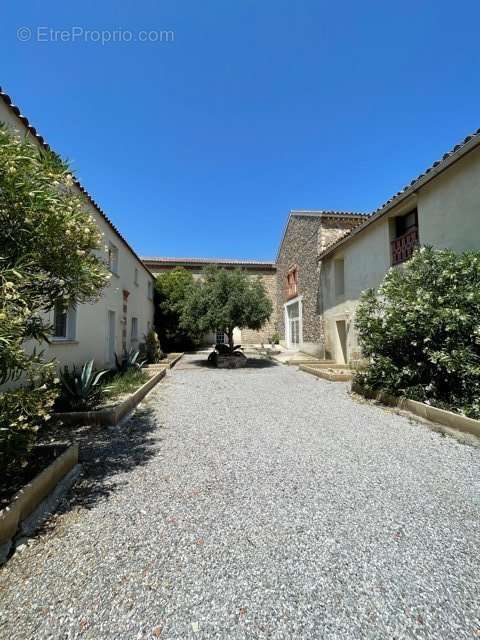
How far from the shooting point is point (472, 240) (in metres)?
6.33

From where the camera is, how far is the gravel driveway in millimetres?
1667

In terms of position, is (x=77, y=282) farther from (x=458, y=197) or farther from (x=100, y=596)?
(x=458, y=197)

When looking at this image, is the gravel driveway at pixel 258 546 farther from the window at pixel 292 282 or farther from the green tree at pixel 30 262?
the window at pixel 292 282

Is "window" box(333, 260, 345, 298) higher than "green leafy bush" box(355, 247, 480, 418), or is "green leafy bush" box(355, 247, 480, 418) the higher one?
"window" box(333, 260, 345, 298)

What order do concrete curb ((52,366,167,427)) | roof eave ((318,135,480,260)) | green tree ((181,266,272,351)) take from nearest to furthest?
concrete curb ((52,366,167,427)), roof eave ((318,135,480,260)), green tree ((181,266,272,351))

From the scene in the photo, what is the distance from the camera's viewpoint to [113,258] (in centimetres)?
1059

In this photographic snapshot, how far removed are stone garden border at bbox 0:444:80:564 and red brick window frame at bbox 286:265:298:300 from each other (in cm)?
1651

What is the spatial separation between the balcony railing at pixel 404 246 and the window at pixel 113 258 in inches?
368

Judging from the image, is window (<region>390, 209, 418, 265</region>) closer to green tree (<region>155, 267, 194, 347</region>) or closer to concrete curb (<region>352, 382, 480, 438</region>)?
concrete curb (<region>352, 382, 480, 438</region>)

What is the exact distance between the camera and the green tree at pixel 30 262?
88.0 inches

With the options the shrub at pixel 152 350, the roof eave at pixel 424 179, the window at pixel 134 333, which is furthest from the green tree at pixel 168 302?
the roof eave at pixel 424 179

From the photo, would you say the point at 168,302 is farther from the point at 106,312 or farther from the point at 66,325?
the point at 66,325

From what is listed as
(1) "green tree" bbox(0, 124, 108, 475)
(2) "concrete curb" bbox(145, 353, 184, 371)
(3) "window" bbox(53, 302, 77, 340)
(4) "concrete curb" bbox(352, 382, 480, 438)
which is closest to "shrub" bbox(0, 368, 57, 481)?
(1) "green tree" bbox(0, 124, 108, 475)

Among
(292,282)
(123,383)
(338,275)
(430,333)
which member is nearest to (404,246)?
(430,333)
